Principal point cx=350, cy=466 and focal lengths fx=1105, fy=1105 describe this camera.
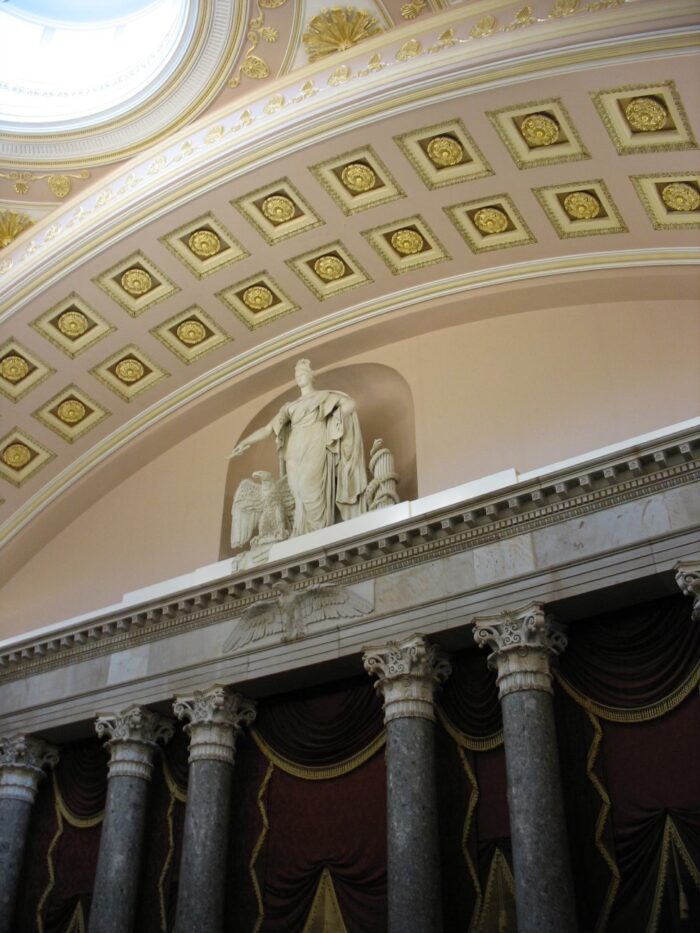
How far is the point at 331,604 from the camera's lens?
11.4 meters

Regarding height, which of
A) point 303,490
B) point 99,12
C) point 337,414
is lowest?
point 303,490

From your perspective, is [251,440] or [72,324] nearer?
[251,440]

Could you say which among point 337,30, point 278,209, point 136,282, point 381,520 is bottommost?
point 381,520

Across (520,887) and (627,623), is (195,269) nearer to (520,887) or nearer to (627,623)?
(627,623)

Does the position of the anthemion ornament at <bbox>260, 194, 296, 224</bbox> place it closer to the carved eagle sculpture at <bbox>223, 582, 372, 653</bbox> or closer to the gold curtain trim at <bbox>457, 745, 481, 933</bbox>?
the carved eagle sculpture at <bbox>223, 582, 372, 653</bbox>

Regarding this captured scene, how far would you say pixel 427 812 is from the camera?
9.75 metres

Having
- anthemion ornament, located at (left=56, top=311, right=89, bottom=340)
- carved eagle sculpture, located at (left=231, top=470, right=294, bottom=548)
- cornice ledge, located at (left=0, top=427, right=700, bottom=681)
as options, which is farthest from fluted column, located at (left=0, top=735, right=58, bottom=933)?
anthemion ornament, located at (left=56, top=311, right=89, bottom=340)

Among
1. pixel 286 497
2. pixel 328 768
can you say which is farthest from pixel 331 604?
pixel 286 497

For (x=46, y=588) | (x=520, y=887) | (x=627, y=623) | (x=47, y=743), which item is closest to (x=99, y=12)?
(x=46, y=588)

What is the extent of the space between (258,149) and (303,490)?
3882 mm

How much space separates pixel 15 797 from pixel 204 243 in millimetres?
6871

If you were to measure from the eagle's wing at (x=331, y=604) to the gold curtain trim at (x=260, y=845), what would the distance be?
64.9 inches

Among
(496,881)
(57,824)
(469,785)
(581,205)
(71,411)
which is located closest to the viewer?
(496,881)

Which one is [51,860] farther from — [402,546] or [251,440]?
[402,546]
